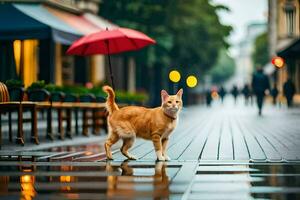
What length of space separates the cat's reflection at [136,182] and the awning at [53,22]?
35.8 feet

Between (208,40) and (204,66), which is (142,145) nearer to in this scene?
(208,40)

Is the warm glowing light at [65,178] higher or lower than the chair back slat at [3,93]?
lower

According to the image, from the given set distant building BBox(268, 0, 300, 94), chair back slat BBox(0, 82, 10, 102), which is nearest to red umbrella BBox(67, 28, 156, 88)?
chair back slat BBox(0, 82, 10, 102)

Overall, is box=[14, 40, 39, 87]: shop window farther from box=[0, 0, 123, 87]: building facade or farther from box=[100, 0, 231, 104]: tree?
→ box=[100, 0, 231, 104]: tree

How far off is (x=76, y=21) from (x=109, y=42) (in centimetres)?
1001

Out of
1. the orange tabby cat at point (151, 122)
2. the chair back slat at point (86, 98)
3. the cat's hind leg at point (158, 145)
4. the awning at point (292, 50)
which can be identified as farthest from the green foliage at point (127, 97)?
the awning at point (292, 50)

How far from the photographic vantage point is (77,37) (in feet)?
76.3

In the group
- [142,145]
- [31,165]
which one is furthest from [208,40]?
[31,165]

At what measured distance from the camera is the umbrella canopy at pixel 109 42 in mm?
16750

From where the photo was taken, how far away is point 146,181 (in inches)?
352

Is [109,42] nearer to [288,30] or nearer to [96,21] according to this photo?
[96,21]

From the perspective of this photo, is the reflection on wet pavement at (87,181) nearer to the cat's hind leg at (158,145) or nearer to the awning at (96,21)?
the cat's hind leg at (158,145)

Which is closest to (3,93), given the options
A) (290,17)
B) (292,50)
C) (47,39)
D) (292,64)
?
(47,39)

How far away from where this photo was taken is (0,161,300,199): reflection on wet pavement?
7.80 meters
